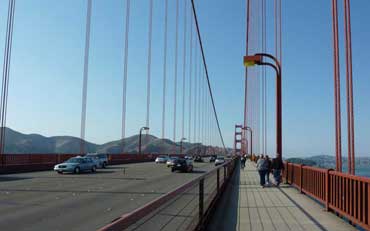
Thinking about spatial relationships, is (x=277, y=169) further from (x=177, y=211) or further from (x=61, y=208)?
(x=177, y=211)

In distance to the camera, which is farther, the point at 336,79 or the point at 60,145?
the point at 60,145

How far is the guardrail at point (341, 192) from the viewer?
7324 mm

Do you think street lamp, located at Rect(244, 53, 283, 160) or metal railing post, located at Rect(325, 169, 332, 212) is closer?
metal railing post, located at Rect(325, 169, 332, 212)

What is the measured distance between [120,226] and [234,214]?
23.2 feet

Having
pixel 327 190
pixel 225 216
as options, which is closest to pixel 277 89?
pixel 327 190

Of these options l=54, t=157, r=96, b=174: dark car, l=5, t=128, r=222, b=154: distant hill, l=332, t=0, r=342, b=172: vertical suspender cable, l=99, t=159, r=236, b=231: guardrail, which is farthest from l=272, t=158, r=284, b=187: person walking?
l=5, t=128, r=222, b=154: distant hill

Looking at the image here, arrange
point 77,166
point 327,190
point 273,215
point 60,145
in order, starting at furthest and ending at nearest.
A: point 60,145 < point 77,166 < point 327,190 < point 273,215

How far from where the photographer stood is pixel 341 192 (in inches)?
356

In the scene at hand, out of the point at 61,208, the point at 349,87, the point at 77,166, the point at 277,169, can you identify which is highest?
the point at 349,87

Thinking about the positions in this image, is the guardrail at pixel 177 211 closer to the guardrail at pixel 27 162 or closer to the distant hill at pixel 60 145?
the guardrail at pixel 27 162

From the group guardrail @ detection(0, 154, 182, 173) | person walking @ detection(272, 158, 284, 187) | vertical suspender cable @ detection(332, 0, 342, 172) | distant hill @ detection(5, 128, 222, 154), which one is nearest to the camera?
vertical suspender cable @ detection(332, 0, 342, 172)

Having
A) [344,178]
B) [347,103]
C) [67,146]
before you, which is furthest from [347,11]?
[67,146]

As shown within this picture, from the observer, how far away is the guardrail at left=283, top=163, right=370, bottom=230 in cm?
732

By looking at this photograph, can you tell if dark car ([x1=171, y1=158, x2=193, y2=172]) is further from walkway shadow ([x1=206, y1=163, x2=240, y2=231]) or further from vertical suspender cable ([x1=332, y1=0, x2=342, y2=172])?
vertical suspender cable ([x1=332, y1=0, x2=342, y2=172])
